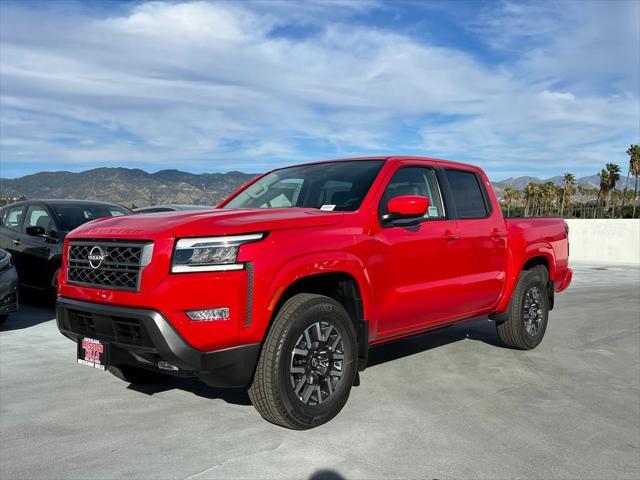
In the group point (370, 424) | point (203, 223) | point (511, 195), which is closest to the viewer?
point (203, 223)

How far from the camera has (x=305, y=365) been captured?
3904 mm

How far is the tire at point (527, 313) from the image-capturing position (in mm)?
6230

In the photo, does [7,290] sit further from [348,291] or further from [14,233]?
[348,291]

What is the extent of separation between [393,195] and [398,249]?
472mm

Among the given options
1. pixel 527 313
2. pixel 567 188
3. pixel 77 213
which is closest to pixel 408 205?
pixel 527 313

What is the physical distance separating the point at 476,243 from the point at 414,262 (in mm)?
1040

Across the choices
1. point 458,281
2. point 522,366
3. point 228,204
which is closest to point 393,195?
point 458,281

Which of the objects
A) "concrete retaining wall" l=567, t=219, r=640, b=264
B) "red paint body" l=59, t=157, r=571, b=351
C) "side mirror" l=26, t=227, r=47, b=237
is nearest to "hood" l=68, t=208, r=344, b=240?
"red paint body" l=59, t=157, r=571, b=351

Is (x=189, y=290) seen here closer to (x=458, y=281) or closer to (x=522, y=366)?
(x=458, y=281)

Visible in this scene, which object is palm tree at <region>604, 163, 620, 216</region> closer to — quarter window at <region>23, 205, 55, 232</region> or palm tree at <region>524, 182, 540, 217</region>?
palm tree at <region>524, 182, 540, 217</region>

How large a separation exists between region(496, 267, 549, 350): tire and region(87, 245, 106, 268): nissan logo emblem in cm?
422

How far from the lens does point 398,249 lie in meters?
4.60

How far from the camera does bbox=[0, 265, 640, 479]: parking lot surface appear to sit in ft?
11.1

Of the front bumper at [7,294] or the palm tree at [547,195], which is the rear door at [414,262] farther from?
→ the palm tree at [547,195]
